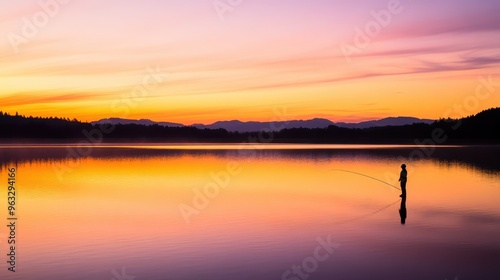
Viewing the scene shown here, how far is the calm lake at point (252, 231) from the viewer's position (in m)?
15.9

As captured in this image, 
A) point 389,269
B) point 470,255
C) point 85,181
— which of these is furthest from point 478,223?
point 85,181

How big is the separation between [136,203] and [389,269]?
18.4 meters

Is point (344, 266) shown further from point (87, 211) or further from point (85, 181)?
point (85, 181)

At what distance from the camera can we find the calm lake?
52.0 feet

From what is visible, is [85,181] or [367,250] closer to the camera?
[367,250]

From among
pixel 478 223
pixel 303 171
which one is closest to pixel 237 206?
pixel 478 223

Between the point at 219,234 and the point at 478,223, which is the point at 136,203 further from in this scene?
the point at 478,223

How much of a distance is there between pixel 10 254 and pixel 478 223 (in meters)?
18.5

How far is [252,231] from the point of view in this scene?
2192 cm

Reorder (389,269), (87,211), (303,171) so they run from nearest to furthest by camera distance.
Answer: (389,269) → (87,211) → (303,171)

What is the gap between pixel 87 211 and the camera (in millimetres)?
27750

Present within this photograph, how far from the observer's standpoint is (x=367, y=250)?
18250 mm

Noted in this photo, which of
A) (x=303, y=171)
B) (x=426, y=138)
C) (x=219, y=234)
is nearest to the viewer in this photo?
(x=219, y=234)

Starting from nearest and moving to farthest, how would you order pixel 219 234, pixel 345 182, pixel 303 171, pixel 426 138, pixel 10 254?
pixel 10 254, pixel 219 234, pixel 345 182, pixel 303 171, pixel 426 138
